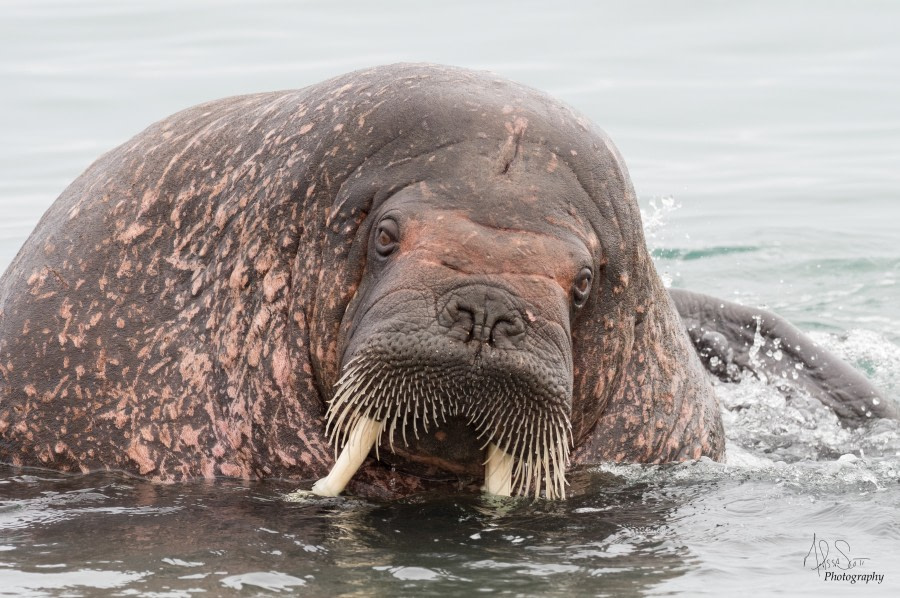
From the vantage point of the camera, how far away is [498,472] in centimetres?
758

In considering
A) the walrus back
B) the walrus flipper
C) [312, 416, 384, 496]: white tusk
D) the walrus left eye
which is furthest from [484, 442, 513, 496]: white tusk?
the walrus flipper

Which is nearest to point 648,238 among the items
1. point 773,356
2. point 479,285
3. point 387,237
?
point 773,356

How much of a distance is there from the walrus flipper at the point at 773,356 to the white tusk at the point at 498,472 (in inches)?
172

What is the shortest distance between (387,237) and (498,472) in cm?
123

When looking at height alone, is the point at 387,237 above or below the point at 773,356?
above

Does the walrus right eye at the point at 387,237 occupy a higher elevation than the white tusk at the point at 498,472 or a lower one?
higher

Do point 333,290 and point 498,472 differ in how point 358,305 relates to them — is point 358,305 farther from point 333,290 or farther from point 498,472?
point 498,472

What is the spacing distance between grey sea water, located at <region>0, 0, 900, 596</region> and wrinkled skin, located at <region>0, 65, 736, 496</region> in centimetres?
27

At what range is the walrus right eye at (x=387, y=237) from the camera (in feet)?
23.9

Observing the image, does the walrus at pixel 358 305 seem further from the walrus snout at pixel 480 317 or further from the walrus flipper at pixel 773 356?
the walrus flipper at pixel 773 356

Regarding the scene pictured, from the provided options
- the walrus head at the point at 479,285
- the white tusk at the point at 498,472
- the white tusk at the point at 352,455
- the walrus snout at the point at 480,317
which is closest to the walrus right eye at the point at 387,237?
the walrus head at the point at 479,285

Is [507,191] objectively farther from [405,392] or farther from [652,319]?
[652,319]

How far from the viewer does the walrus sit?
7.01m

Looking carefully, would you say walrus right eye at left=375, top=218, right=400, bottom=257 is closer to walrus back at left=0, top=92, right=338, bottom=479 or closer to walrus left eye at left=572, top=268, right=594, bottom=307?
walrus back at left=0, top=92, right=338, bottom=479
